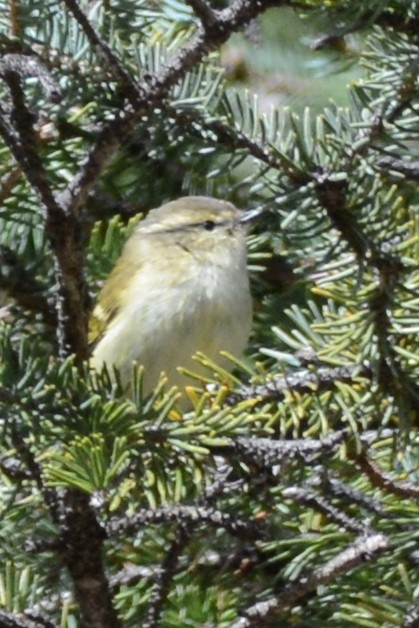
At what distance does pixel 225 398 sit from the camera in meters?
1.30

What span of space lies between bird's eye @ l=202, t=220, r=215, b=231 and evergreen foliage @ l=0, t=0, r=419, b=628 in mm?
433

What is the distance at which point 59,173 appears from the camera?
6.34 feet

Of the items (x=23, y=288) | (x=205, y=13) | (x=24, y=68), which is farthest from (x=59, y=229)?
(x=23, y=288)

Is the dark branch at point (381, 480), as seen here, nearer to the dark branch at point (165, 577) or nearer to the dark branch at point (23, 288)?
the dark branch at point (165, 577)

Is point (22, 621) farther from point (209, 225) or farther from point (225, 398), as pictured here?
point (209, 225)

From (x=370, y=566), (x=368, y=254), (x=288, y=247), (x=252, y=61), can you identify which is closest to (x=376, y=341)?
(x=368, y=254)

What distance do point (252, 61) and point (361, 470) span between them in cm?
226

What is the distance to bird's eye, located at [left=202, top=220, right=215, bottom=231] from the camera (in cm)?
226

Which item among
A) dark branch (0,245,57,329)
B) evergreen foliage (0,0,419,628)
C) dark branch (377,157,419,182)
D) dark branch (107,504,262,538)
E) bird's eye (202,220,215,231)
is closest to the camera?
evergreen foliage (0,0,419,628)

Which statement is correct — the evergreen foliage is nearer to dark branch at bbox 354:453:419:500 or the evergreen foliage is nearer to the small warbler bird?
dark branch at bbox 354:453:419:500

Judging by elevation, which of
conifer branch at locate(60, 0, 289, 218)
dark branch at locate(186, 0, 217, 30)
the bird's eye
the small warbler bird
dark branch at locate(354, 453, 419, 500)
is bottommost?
dark branch at locate(354, 453, 419, 500)

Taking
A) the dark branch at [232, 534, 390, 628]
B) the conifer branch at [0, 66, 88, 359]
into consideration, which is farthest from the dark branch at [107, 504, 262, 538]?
the conifer branch at [0, 66, 88, 359]

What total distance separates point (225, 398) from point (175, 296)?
32.1 inches

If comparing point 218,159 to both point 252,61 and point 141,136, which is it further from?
point 252,61
